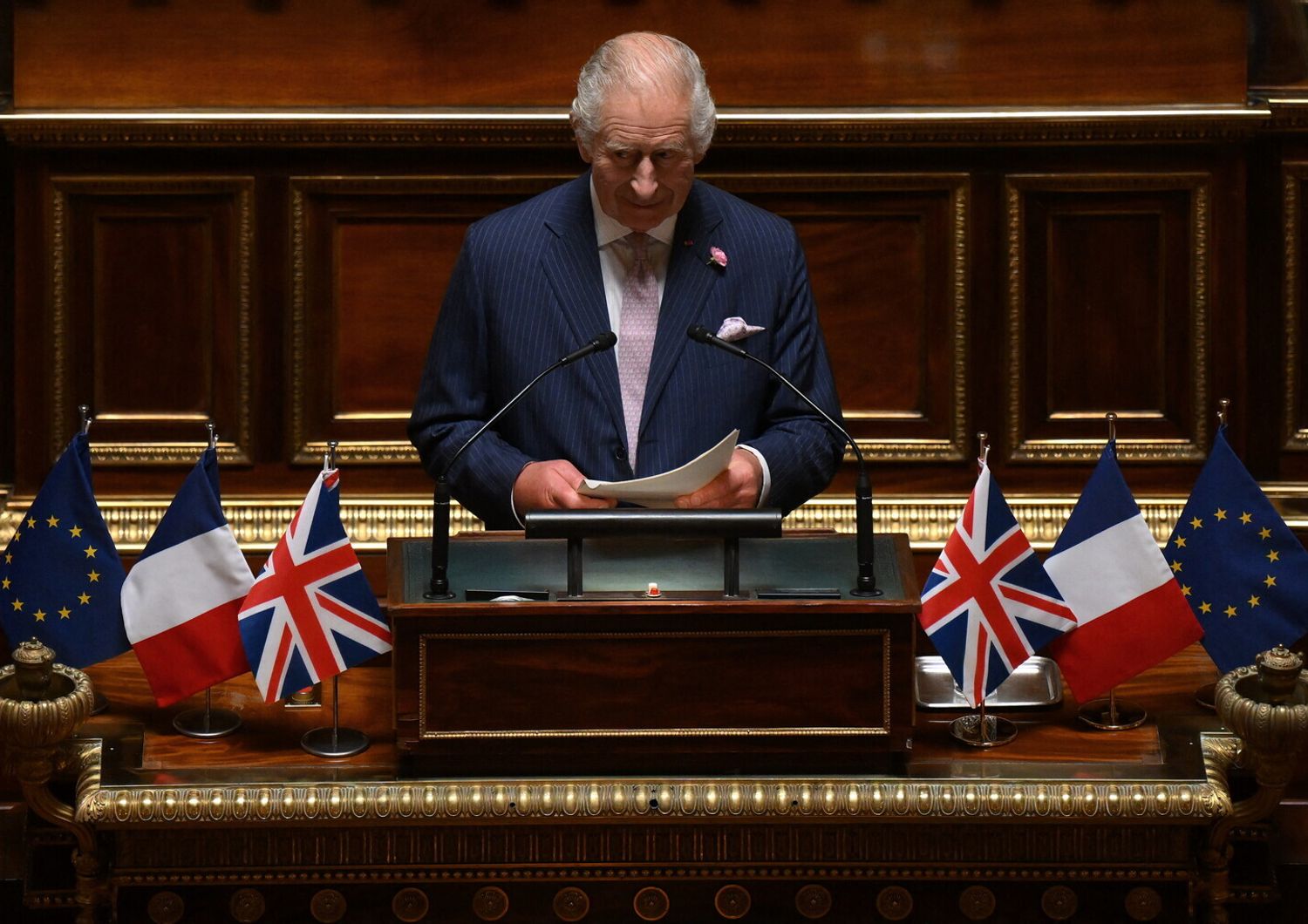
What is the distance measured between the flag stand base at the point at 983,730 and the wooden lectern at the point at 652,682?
195 mm

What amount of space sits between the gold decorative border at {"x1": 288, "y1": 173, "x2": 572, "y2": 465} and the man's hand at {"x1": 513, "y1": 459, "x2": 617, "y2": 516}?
5.92 feet

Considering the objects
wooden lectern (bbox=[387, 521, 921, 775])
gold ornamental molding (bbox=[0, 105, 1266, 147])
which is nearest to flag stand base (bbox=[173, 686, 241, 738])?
wooden lectern (bbox=[387, 521, 921, 775])

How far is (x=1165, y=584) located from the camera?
3.53 m

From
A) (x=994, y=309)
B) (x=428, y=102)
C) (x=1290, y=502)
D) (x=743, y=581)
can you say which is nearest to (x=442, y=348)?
(x=743, y=581)

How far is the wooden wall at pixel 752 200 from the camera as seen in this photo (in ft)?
17.2

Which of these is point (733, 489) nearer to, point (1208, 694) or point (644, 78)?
point (644, 78)

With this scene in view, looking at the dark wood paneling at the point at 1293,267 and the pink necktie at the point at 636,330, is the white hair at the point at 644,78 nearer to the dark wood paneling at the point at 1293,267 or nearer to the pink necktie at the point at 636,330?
the pink necktie at the point at 636,330

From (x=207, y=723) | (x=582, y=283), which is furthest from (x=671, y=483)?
(x=207, y=723)

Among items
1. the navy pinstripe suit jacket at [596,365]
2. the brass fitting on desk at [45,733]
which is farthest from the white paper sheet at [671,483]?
the brass fitting on desk at [45,733]

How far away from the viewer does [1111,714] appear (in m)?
3.56

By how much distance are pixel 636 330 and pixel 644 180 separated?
13.4 inches

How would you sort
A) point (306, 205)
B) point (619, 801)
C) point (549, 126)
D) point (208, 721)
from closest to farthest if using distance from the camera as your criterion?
point (619, 801) < point (208, 721) < point (549, 126) < point (306, 205)

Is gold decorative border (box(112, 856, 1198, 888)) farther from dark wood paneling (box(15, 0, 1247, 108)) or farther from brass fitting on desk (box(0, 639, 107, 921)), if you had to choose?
dark wood paneling (box(15, 0, 1247, 108))

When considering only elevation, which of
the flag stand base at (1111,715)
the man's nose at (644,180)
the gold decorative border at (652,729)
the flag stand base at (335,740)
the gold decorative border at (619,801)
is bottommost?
the gold decorative border at (619,801)
